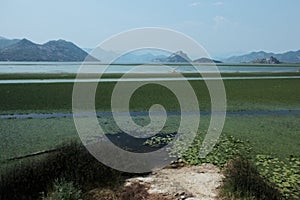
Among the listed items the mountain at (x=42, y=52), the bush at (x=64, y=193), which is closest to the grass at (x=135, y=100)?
the bush at (x=64, y=193)

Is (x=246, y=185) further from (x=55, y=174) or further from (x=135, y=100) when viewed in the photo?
(x=135, y=100)

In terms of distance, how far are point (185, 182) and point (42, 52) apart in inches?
4515

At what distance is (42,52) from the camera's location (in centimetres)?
11331

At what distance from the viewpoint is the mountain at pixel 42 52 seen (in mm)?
104250

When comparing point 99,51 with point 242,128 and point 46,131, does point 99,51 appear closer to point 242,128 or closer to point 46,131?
point 46,131

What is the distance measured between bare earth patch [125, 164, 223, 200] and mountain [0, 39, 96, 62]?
9202 centimetres

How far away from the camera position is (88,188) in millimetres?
5141

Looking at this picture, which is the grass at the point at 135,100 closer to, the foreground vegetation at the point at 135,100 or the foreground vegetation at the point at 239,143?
the foreground vegetation at the point at 135,100

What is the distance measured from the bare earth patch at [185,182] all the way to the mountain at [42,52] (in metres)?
92.0

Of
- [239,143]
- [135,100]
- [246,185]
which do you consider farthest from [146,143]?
[135,100]

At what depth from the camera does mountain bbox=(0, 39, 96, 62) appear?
342 ft

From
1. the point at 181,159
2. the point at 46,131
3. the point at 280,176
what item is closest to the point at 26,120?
the point at 46,131

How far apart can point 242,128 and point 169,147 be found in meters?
3.25

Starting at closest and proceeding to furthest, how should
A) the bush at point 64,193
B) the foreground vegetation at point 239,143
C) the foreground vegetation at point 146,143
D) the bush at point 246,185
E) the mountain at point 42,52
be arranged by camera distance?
1. the bush at point 64,193
2. the bush at point 246,185
3. the foreground vegetation at point 146,143
4. the foreground vegetation at point 239,143
5. the mountain at point 42,52
